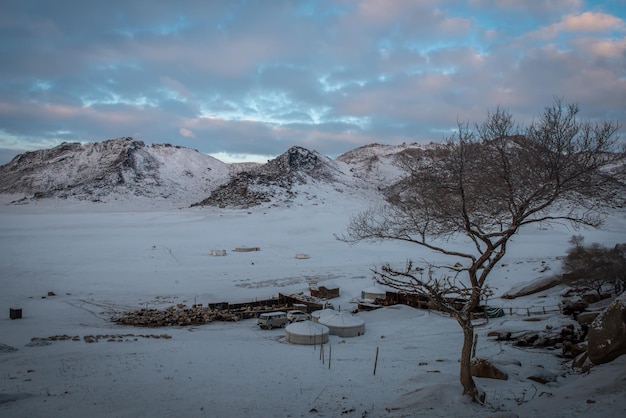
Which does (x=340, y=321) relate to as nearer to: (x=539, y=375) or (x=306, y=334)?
(x=306, y=334)

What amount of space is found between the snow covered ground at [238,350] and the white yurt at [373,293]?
160 centimetres

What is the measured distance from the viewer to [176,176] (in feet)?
461

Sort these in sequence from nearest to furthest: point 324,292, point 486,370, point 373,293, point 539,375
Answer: point 539,375
point 486,370
point 373,293
point 324,292

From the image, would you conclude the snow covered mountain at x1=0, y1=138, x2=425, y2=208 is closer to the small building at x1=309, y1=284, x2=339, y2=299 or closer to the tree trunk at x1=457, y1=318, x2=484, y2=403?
the small building at x1=309, y1=284, x2=339, y2=299

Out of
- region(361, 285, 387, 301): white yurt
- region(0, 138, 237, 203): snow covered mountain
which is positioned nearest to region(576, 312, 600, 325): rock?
region(361, 285, 387, 301): white yurt

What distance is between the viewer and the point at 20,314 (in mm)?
26578

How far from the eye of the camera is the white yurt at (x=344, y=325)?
79.4 ft

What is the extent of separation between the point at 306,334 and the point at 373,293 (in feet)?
42.4

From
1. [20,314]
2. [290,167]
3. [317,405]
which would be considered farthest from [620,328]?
[290,167]

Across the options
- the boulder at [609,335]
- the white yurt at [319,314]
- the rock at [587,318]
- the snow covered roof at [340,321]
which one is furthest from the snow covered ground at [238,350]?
the white yurt at [319,314]

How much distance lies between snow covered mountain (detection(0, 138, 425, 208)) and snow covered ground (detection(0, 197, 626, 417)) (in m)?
51.0

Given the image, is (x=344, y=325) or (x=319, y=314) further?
(x=319, y=314)

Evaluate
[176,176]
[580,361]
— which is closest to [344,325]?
[580,361]

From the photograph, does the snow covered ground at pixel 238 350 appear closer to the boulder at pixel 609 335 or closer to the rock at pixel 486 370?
the rock at pixel 486 370
